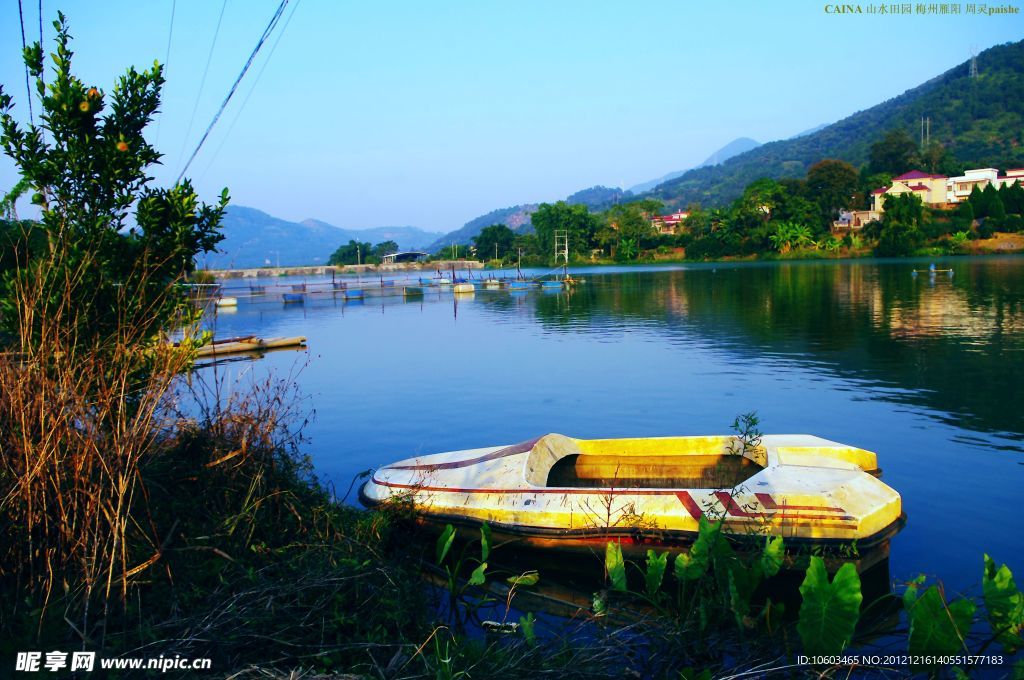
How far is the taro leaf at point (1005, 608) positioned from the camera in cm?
568

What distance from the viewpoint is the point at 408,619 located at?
250 inches

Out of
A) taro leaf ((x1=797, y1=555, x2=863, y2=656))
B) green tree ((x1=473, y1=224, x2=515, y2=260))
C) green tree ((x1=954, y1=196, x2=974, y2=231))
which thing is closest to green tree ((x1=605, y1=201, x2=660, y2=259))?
green tree ((x1=473, y1=224, x2=515, y2=260))

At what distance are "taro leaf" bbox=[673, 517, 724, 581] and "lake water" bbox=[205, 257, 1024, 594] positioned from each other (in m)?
2.95

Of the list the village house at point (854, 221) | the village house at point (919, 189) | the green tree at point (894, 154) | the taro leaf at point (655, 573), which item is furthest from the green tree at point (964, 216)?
the taro leaf at point (655, 573)

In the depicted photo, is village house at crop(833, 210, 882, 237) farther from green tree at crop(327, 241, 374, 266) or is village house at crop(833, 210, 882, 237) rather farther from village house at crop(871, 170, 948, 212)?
green tree at crop(327, 241, 374, 266)

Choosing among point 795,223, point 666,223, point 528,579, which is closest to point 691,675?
point 528,579

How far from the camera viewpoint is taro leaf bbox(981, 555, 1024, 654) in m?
5.68

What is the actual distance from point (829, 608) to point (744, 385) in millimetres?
15147

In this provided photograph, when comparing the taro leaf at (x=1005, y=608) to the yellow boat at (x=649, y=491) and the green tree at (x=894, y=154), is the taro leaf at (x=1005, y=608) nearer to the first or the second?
the yellow boat at (x=649, y=491)

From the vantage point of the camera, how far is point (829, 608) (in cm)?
563

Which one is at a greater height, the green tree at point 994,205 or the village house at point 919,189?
the village house at point 919,189

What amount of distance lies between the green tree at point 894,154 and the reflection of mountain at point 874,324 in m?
73.9

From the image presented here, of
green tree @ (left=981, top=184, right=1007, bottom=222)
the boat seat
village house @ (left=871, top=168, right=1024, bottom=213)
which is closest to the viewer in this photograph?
the boat seat

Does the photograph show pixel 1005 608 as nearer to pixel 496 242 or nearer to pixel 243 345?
pixel 243 345
